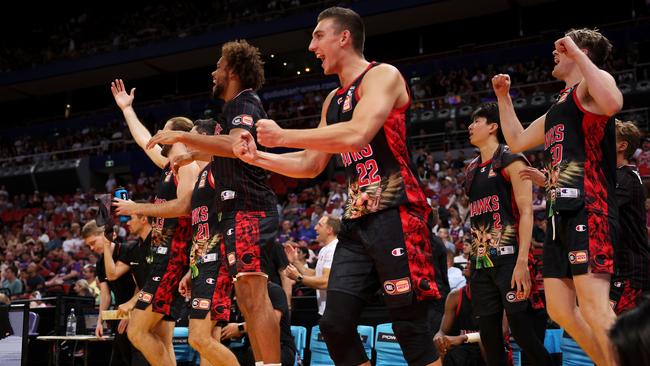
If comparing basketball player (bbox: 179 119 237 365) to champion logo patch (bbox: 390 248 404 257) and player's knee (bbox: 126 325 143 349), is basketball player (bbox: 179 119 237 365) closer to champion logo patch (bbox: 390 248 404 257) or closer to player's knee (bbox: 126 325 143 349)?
player's knee (bbox: 126 325 143 349)

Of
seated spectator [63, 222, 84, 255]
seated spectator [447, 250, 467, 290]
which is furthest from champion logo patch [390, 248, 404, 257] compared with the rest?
seated spectator [63, 222, 84, 255]

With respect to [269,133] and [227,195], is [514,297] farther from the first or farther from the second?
[269,133]

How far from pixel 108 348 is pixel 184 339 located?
5.32 feet

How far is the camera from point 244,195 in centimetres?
487

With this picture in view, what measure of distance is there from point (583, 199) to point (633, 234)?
821 mm

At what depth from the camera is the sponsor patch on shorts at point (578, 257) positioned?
12.2 feet

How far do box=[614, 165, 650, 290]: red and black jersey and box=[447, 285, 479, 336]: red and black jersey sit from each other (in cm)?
202

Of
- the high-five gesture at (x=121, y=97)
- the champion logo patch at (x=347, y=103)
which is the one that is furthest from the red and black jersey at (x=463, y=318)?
the high-five gesture at (x=121, y=97)

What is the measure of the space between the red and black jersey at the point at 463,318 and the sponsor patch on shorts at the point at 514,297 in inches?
54.5

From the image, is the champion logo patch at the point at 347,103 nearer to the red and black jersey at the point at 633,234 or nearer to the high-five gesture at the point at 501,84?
the high-five gesture at the point at 501,84

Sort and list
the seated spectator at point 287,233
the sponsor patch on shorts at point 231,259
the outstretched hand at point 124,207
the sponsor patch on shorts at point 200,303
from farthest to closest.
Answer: the seated spectator at point 287,233 → the outstretched hand at point 124,207 → the sponsor patch on shorts at point 200,303 → the sponsor patch on shorts at point 231,259

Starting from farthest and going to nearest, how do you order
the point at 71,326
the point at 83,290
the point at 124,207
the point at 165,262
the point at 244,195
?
the point at 83,290 → the point at 71,326 → the point at 165,262 → the point at 124,207 → the point at 244,195

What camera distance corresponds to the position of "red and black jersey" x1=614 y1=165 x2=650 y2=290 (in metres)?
4.36

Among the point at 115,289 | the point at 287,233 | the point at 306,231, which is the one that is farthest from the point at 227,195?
the point at 306,231
